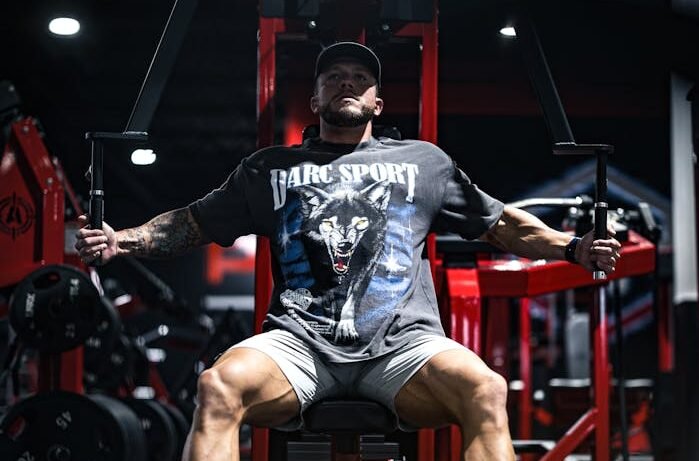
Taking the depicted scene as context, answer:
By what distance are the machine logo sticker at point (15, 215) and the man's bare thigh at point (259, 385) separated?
7.44ft

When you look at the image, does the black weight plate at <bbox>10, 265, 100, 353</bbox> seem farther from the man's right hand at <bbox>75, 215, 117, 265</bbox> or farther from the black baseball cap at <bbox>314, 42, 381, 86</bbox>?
the black baseball cap at <bbox>314, 42, 381, 86</bbox>

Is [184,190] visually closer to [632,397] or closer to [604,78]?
[604,78]

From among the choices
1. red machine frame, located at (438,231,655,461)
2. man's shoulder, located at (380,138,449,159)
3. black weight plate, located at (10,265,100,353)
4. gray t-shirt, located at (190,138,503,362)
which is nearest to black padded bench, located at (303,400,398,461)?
gray t-shirt, located at (190,138,503,362)

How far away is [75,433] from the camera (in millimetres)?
4082

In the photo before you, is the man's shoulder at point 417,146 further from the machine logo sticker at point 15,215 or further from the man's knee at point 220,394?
the machine logo sticker at point 15,215

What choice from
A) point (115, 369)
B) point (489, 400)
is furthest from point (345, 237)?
point (115, 369)

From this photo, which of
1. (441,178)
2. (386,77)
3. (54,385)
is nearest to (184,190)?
(386,77)

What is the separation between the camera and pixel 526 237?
2.68 m

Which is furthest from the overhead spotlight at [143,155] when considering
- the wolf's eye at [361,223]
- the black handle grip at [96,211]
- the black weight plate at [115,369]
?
the black weight plate at [115,369]

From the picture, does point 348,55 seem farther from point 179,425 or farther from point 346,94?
point 179,425

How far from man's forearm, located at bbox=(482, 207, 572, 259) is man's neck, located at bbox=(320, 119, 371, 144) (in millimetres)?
395

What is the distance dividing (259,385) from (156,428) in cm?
362

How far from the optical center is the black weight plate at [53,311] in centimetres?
417

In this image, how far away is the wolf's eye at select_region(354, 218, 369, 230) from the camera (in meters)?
2.53
